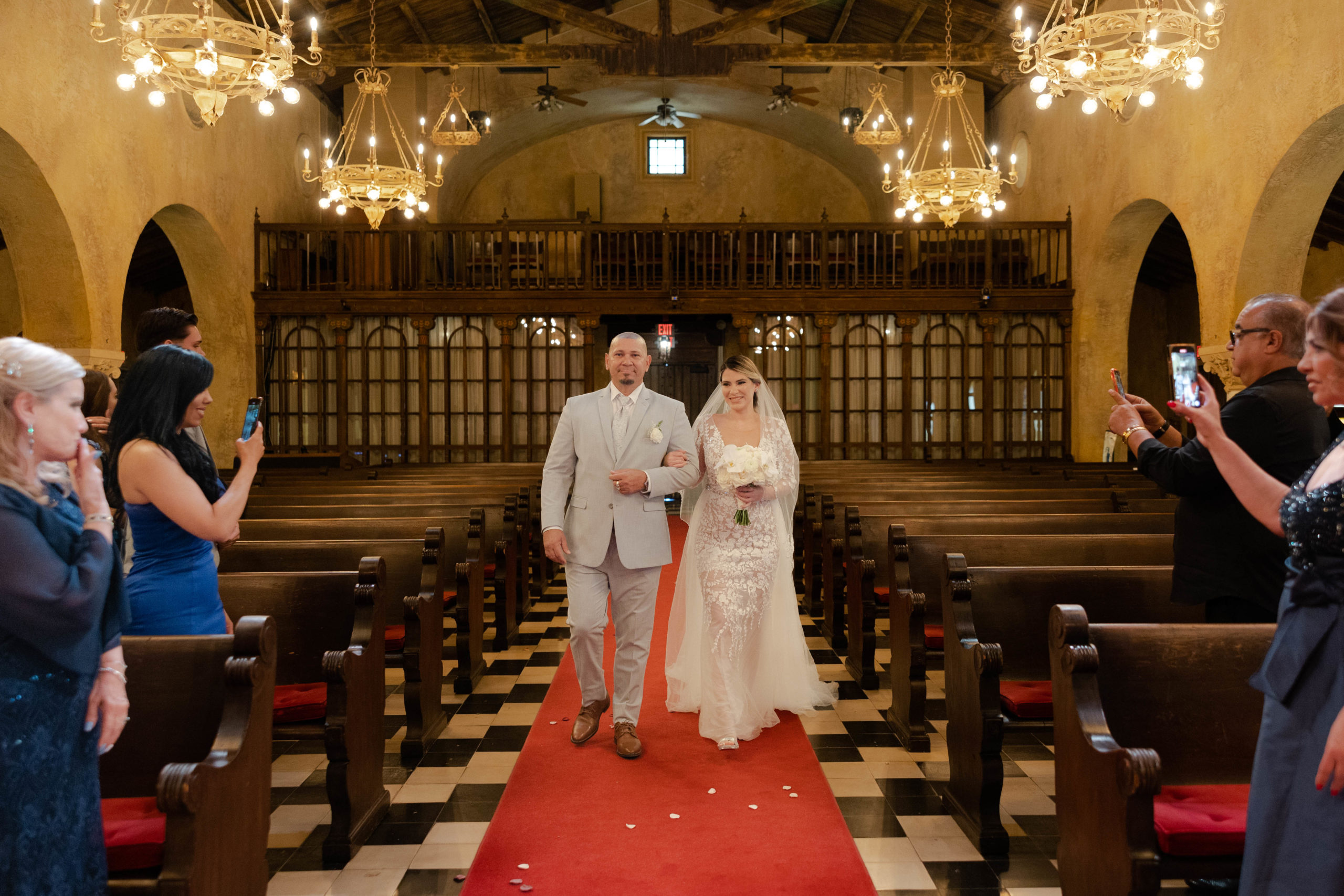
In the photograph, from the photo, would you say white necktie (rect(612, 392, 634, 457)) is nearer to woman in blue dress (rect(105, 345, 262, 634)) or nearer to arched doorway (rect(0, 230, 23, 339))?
woman in blue dress (rect(105, 345, 262, 634))

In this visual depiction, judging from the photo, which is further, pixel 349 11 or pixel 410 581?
pixel 349 11

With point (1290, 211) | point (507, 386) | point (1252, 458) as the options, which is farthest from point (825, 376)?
point (1252, 458)

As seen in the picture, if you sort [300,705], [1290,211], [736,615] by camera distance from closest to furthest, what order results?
[300,705] → [736,615] → [1290,211]

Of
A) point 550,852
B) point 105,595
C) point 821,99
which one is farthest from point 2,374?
point 821,99

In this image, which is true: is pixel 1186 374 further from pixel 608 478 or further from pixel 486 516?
pixel 486 516

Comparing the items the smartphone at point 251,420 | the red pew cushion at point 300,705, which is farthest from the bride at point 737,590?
the smartphone at point 251,420

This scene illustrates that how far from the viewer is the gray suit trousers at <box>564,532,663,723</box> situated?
12.7 ft

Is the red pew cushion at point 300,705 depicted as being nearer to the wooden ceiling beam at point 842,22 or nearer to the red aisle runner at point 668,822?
the red aisle runner at point 668,822

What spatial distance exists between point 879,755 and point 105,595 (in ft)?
10.4

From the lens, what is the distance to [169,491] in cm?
229

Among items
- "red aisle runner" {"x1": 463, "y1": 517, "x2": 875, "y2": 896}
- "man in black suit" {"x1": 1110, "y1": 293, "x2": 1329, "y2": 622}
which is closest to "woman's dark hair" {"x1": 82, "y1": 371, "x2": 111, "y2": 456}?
"red aisle runner" {"x1": 463, "y1": 517, "x2": 875, "y2": 896}

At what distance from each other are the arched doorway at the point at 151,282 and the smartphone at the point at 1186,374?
1295cm

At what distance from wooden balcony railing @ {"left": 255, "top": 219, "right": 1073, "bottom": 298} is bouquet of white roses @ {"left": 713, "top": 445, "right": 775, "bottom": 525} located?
28.1 ft

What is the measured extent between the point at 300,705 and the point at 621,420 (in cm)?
166
